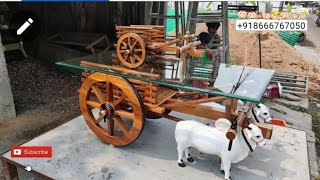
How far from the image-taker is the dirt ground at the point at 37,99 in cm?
388

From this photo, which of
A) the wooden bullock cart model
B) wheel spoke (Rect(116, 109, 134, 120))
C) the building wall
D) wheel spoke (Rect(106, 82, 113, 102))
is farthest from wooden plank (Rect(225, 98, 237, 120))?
the building wall

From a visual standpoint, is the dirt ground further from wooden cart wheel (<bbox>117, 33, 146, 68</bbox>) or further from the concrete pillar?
wooden cart wheel (<bbox>117, 33, 146, 68</bbox>)

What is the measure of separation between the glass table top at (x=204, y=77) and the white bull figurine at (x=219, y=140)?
0.28 meters

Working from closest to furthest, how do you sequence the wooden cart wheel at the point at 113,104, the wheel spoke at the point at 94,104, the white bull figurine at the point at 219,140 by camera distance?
the white bull figurine at the point at 219,140 → the wooden cart wheel at the point at 113,104 → the wheel spoke at the point at 94,104

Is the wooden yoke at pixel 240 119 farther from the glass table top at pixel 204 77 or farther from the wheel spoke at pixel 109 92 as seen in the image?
the wheel spoke at pixel 109 92

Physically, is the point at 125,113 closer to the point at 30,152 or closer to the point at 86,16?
the point at 30,152

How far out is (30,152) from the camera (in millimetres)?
2607

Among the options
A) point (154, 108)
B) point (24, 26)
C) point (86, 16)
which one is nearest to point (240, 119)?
point (154, 108)

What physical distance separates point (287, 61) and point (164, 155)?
646cm

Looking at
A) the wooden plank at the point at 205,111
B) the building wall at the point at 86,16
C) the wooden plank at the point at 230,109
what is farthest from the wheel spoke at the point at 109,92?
the building wall at the point at 86,16

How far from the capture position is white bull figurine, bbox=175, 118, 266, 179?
2.14 meters

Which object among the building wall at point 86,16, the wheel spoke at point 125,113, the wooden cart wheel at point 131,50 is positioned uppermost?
the building wall at point 86,16

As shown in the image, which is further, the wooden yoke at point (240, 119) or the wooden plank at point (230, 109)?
the wooden plank at point (230, 109)

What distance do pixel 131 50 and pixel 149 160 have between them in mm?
998
